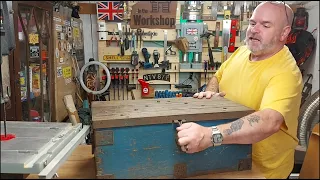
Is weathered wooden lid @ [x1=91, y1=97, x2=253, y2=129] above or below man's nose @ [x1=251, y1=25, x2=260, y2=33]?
below

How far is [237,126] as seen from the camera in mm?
959

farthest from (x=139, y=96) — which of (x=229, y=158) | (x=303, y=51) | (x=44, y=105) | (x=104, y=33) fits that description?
(x=229, y=158)

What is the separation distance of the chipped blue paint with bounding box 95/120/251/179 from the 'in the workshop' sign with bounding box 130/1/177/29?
9.52 feet

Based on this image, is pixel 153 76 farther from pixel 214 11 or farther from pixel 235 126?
pixel 235 126

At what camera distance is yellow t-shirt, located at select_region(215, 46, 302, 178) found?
112 centimetres

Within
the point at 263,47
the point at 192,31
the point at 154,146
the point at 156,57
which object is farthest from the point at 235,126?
the point at 192,31

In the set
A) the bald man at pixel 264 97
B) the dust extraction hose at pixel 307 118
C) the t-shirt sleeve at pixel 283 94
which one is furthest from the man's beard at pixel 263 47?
the dust extraction hose at pixel 307 118

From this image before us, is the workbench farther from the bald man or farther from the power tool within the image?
the power tool

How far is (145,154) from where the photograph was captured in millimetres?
920

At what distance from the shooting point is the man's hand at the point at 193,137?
875 millimetres

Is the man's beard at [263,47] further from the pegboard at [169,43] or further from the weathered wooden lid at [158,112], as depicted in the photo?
the pegboard at [169,43]

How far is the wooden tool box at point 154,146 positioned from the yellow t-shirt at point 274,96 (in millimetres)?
197

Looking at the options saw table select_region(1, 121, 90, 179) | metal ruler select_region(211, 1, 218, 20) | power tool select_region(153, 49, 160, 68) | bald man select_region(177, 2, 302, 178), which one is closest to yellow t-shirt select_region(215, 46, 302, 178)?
bald man select_region(177, 2, 302, 178)

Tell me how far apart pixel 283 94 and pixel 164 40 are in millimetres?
2745
